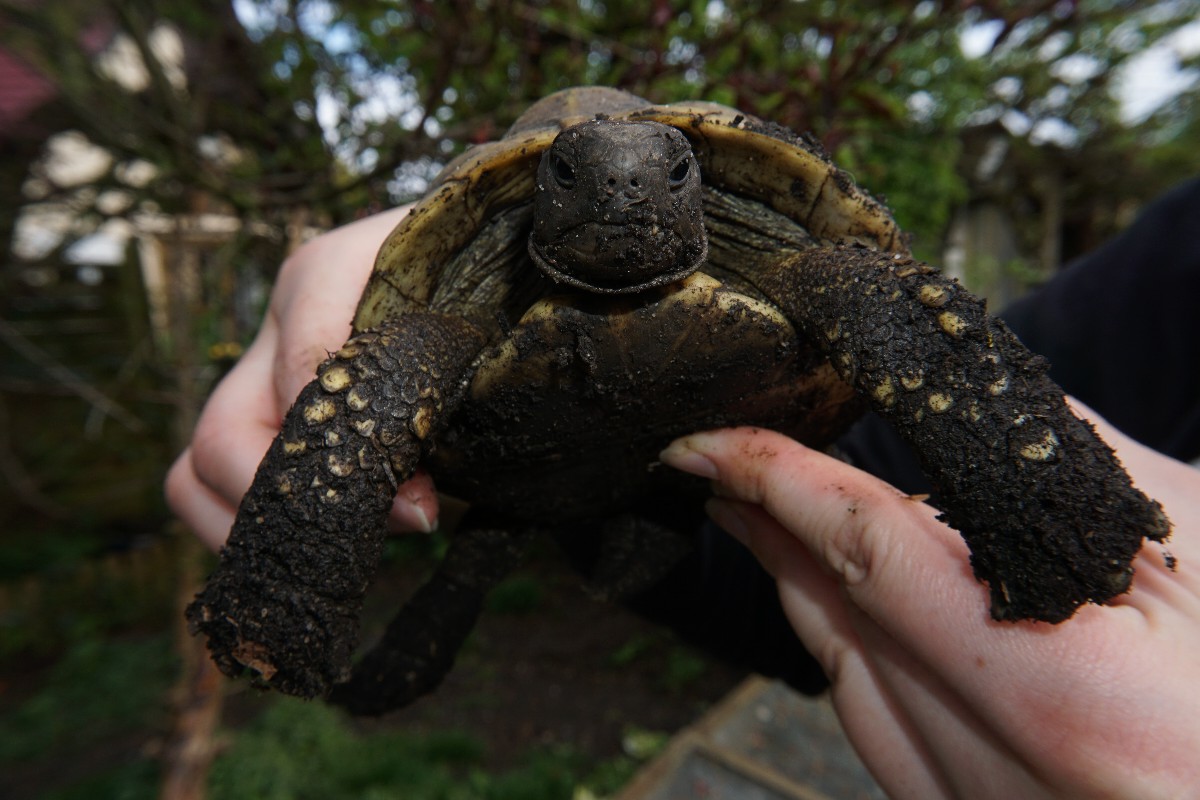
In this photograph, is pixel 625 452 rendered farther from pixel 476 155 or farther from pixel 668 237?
pixel 476 155

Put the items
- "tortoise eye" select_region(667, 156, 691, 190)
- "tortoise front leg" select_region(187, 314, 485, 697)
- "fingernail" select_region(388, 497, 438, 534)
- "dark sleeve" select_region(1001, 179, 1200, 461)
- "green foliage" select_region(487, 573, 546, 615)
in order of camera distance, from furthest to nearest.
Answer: "green foliage" select_region(487, 573, 546, 615) → "dark sleeve" select_region(1001, 179, 1200, 461) → "fingernail" select_region(388, 497, 438, 534) → "tortoise eye" select_region(667, 156, 691, 190) → "tortoise front leg" select_region(187, 314, 485, 697)

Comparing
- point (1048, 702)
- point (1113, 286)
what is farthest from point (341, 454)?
point (1113, 286)

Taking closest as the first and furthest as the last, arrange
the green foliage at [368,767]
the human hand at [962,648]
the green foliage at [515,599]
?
the human hand at [962,648]
the green foliage at [368,767]
the green foliage at [515,599]

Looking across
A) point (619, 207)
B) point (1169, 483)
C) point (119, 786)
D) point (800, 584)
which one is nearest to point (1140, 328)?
point (1169, 483)

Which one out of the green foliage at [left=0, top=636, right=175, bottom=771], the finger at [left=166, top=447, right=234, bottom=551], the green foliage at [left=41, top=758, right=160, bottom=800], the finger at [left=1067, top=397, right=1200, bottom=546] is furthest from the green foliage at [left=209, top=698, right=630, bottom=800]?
the finger at [left=1067, top=397, right=1200, bottom=546]

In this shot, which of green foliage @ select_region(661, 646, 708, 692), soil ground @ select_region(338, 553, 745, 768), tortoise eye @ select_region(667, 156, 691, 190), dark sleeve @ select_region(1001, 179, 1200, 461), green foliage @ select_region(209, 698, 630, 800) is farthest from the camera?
green foliage @ select_region(661, 646, 708, 692)

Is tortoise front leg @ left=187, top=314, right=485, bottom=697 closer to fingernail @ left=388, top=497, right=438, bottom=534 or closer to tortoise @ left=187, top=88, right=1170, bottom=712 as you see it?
tortoise @ left=187, top=88, right=1170, bottom=712

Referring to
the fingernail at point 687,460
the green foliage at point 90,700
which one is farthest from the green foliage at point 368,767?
the fingernail at point 687,460

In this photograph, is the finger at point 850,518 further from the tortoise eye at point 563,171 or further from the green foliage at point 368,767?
the green foliage at point 368,767

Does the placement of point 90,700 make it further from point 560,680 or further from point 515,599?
point 560,680
